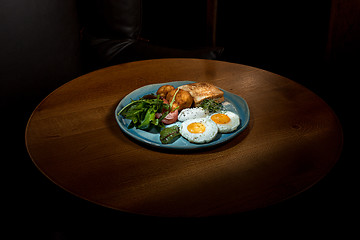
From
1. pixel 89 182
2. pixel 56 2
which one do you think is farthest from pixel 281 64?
pixel 89 182

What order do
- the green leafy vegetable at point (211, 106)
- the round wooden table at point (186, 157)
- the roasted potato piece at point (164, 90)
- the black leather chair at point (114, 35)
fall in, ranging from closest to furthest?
the round wooden table at point (186, 157) → the green leafy vegetable at point (211, 106) → the roasted potato piece at point (164, 90) → the black leather chair at point (114, 35)

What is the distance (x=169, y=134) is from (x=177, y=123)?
0.15 m

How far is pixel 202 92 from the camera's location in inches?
59.5

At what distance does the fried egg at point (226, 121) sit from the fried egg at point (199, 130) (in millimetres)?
31

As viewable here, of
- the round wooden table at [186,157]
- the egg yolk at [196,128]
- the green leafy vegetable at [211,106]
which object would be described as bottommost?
the round wooden table at [186,157]

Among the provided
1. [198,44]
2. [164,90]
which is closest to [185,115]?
[164,90]

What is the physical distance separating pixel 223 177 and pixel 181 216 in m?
0.23

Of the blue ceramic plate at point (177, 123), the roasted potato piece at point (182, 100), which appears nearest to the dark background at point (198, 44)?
the blue ceramic plate at point (177, 123)

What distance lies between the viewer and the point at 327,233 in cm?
150

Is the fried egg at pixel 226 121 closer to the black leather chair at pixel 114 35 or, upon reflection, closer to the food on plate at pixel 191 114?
the food on plate at pixel 191 114

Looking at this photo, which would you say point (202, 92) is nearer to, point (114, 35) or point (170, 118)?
point (170, 118)

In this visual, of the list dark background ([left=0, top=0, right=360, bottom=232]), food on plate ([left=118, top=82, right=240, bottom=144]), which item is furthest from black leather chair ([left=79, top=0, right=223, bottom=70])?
food on plate ([left=118, top=82, right=240, bottom=144])

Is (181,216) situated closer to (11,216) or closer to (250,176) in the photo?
(250,176)

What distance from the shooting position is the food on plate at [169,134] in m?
1.21
